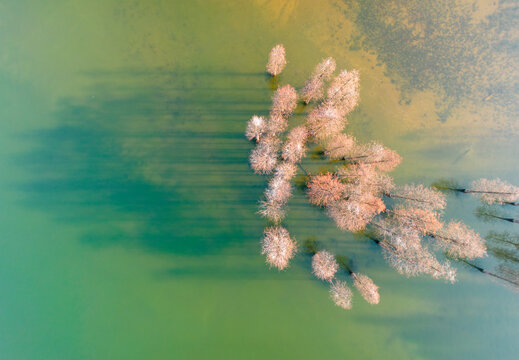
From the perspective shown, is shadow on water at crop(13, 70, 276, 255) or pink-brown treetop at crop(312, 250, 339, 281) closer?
pink-brown treetop at crop(312, 250, 339, 281)

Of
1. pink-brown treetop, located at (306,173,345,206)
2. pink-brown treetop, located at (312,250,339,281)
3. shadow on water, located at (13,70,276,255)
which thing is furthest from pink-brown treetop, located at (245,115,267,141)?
pink-brown treetop, located at (312,250,339,281)

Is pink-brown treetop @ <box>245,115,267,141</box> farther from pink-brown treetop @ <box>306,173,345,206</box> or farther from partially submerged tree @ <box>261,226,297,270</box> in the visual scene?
partially submerged tree @ <box>261,226,297,270</box>

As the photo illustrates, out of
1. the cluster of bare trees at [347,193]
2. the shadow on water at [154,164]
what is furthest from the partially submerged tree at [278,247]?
the shadow on water at [154,164]

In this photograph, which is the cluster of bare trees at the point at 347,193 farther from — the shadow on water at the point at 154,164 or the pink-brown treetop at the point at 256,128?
the shadow on water at the point at 154,164

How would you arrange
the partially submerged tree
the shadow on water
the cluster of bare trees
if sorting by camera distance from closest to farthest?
the partially submerged tree, the cluster of bare trees, the shadow on water

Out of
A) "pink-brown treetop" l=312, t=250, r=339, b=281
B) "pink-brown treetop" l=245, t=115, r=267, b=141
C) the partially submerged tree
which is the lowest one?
"pink-brown treetop" l=312, t=250, r=339, b=281

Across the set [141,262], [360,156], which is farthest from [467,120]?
[141,262]

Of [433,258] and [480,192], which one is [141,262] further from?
[480,192]
